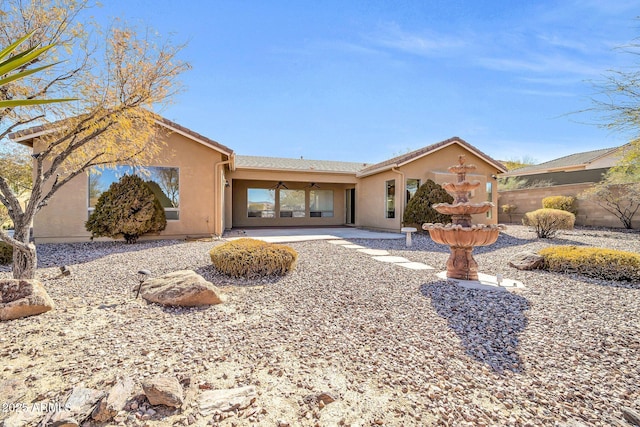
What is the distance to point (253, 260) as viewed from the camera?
5523 millimetres

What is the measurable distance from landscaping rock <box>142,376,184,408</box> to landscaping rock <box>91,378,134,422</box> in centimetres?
14

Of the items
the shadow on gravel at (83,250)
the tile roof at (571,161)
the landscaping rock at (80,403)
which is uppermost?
the tile roof at (571,161)

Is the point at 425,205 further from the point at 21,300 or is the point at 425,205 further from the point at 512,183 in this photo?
the point at 512,183

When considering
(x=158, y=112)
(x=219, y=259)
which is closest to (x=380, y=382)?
(x=219, y=259)

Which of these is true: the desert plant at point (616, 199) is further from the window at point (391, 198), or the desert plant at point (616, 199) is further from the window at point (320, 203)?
the window at point (320, 203)

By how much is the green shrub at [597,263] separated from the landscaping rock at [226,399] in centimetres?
685

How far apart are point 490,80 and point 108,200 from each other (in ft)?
48.6

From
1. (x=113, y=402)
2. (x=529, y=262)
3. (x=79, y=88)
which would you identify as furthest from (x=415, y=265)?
(x=79, y=88)

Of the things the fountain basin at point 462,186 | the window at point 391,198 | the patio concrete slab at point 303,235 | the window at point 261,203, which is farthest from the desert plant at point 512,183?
the fountain basin at point 462,186

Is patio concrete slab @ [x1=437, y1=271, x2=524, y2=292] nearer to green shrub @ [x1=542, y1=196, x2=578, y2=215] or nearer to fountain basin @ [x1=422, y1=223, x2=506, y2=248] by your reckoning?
fountain basin @ [x1=422, y1=223, x2=506, y2=248]

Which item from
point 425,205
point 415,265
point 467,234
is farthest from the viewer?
point 425,205

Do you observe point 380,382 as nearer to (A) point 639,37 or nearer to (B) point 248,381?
(B) point 248,381

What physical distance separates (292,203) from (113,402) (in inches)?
629

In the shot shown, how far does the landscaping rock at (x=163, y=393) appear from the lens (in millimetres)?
2018
